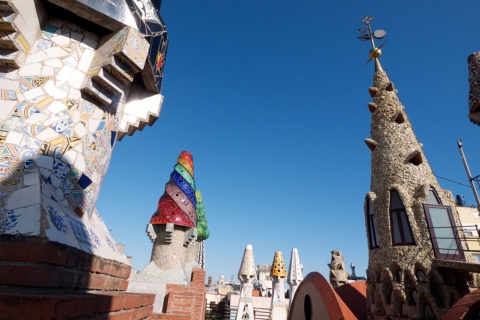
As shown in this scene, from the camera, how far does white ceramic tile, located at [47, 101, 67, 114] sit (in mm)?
2164

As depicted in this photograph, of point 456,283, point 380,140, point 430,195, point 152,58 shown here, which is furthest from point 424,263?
point 152,58

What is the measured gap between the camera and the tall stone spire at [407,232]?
5637 millimetres

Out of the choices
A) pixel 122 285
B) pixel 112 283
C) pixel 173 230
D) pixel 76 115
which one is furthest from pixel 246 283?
pixel 76 115

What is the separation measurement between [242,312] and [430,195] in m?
10.8

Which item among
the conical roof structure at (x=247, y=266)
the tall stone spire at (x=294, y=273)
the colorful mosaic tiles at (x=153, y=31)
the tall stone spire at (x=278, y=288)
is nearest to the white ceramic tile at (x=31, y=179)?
the colorful mosaic tiles at (x=153, y=31)

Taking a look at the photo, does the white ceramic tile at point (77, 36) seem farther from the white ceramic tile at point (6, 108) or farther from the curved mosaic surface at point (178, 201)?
the curved mosaic surface at point (178, 201)

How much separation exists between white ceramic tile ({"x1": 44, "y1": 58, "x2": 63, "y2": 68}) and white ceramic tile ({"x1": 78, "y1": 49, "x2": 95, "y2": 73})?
0.15m

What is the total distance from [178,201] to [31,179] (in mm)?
7576

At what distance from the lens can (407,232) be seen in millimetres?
6320

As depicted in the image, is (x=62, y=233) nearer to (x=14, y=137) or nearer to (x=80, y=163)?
(x=80, y=163)

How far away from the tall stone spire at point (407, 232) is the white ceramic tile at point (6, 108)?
7.17m

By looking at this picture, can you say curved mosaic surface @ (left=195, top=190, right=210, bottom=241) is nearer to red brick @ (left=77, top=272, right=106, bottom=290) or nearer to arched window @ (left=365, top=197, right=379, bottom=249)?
arched window @ (left=365, top=197, right=379, bottom=249)

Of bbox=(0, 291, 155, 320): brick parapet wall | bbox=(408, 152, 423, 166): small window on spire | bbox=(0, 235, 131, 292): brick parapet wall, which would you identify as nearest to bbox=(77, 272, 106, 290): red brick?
bbox=(0, 235, 131, 292): brick parapet wall

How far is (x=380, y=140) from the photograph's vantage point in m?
7.65
